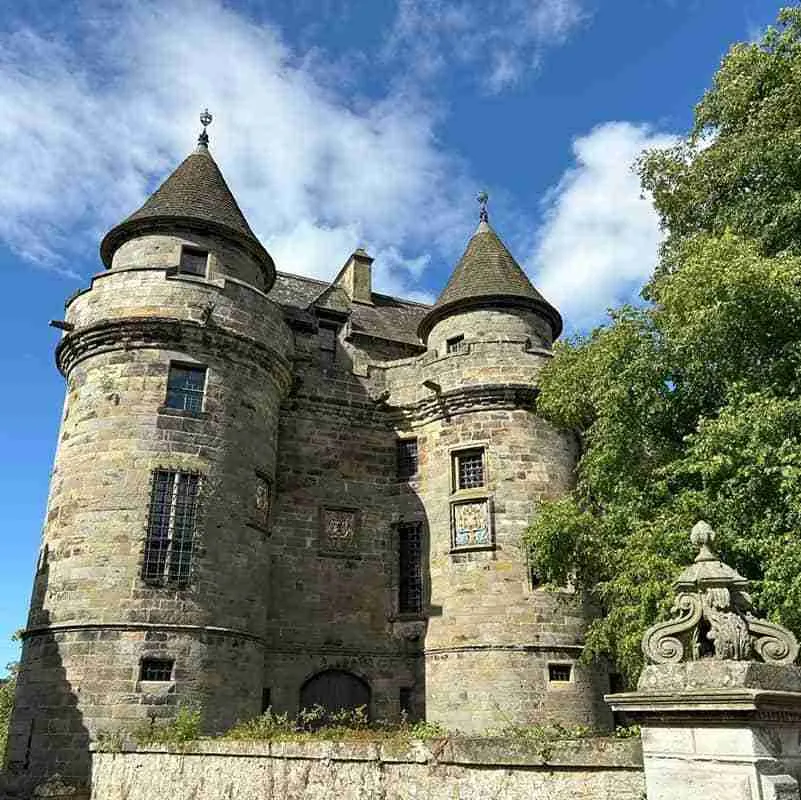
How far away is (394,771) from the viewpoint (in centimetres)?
788

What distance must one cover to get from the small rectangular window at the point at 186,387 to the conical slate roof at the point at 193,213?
3.86 meters

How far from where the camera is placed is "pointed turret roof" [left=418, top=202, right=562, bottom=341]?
72.0 feet

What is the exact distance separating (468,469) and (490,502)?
49.0 inches

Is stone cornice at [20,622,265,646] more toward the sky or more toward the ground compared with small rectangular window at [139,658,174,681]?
more toward the sky

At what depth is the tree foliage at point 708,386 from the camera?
10.9 meters

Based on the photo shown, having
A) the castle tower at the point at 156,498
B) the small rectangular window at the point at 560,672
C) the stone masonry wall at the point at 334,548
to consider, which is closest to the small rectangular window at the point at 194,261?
the castle tower at the point at 156,498

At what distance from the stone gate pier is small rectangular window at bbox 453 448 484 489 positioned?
48.4 ft

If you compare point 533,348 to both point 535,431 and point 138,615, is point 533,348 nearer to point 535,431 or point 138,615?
point 535,431

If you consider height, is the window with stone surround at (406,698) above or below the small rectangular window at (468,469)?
below

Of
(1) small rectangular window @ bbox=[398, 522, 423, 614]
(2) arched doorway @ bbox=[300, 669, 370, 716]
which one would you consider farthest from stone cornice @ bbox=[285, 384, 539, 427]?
(2) arched doorway @ bbox=[300, 669, 370, 716]

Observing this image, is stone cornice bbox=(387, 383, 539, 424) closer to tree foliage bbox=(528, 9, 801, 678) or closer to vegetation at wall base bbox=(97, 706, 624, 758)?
tree foliage bbox=(528, 9, 801, 678)

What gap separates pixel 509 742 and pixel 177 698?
31.4 ft

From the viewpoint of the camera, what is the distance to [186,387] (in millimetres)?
16969

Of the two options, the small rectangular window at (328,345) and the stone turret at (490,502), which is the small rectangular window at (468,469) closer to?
the stone turret at (490,502)
